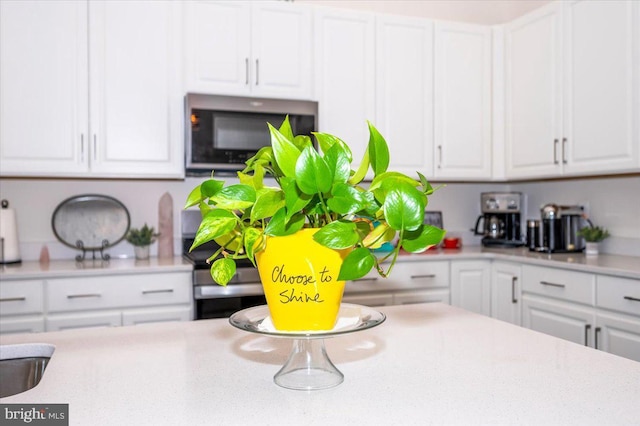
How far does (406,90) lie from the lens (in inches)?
130

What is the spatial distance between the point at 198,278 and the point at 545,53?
227 centimetres

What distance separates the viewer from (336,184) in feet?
2.57

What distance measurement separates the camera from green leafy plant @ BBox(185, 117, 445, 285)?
0.76 m

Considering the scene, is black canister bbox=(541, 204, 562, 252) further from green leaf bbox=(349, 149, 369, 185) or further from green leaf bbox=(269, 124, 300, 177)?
green leaf bbox=(269, 124, 300, 177)

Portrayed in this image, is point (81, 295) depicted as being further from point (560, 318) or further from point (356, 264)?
point (560, 318)

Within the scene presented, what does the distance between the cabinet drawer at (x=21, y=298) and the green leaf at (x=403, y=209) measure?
2.18 m

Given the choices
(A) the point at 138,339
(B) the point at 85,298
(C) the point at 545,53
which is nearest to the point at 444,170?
(C) the point at 545,53

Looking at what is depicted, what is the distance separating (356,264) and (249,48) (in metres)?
A: 2.43

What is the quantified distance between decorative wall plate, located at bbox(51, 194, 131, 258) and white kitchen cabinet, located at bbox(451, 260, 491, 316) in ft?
6.27

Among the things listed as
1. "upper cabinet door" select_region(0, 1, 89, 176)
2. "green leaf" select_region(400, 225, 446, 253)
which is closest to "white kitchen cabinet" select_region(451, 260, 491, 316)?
"upper cabinet door" select_region(0, 1, 89, 176)

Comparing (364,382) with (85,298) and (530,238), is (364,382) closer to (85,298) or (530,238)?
(85,298)

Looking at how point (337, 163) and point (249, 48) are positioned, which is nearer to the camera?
point (337, 163)

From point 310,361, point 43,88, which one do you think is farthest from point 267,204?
point 43,88

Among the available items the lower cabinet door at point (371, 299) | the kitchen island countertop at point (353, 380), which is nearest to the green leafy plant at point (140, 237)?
the lower cabinet door at point (371, 299)
